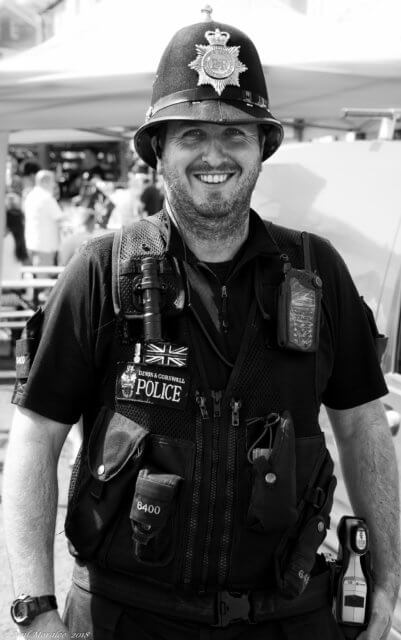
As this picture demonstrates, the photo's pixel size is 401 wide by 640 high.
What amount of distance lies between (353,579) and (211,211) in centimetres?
87

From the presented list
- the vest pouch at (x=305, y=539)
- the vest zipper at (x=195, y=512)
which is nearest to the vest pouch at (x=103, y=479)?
the vest zipper at (x=195, y=512)

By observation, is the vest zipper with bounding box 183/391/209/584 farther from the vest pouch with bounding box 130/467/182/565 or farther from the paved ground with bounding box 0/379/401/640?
the paved ground with bounding box 0/379/401/640

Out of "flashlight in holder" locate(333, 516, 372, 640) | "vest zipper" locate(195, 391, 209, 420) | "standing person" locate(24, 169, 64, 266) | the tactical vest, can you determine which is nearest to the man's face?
the tactical vest

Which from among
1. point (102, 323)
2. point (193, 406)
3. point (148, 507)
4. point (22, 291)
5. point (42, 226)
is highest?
point (102, 323)

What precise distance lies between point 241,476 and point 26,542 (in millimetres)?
474

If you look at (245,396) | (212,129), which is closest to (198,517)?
(245,396)

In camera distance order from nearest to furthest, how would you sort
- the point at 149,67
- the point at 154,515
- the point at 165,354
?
1. the point at 154,515
2. the point at 165,354
3. the point at 149,67

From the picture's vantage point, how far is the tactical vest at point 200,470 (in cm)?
181

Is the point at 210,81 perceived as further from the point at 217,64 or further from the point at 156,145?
the point at 156,145

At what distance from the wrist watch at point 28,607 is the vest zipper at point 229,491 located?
358mm

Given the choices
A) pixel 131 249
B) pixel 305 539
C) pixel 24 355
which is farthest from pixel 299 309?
pixel 24 355

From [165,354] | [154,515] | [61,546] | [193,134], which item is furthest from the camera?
[61,546]

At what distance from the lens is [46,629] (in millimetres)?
1815

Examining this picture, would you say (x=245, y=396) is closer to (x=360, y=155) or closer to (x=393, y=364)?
(x=393, y=364)
